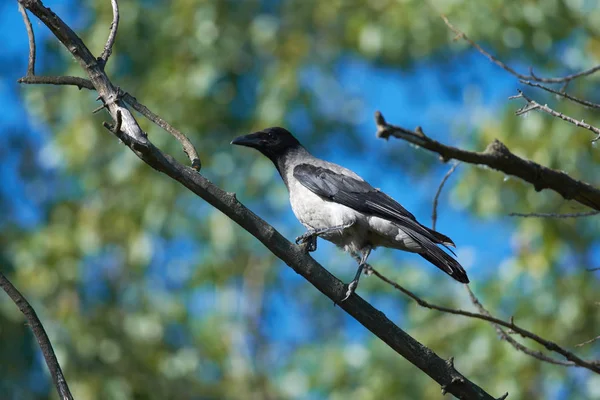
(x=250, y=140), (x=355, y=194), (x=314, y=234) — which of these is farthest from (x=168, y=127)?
(x=250, y=140)

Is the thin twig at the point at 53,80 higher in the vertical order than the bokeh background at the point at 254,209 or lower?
lower

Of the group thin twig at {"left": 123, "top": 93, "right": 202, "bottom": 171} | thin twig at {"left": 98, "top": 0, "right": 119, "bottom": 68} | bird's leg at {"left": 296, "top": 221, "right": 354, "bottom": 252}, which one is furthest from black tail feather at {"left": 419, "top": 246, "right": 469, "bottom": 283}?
thin twig at {"left": 98, "top": 0, "right": 119, "bottom": 68}

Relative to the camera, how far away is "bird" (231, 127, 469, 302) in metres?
4.40

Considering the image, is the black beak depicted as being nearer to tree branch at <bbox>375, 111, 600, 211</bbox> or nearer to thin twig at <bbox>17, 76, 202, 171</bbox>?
thin twig at <bbox>17, 76, 202, 171</bbox>

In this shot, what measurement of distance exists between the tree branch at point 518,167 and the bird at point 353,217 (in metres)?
1.02

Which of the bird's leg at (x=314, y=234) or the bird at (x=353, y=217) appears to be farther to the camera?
the bird's leg at (x=314, y=234)

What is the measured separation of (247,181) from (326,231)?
4.86 m

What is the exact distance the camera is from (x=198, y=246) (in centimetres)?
1028

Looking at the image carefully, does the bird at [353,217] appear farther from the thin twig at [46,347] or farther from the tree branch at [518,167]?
the thin twig at [46,347]

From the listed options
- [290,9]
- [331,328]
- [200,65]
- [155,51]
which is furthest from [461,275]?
[331,328]

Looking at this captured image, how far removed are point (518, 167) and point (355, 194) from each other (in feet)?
6.71

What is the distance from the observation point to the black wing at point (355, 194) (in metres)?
4.60

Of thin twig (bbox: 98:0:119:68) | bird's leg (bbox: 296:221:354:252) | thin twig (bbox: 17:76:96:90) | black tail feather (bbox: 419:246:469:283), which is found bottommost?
thin twig (bbox: 17:76:96:90)

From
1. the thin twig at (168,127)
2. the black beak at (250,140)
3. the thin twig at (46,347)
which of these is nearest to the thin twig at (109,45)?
the thin twig at (168,127)
